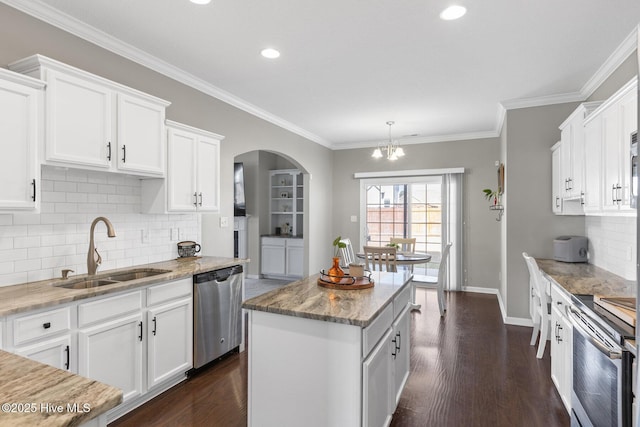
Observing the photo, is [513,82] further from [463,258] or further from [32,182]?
[32,182]

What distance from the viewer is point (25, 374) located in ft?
3.48

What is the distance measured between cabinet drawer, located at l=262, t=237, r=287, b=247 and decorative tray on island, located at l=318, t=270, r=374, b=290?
14.6 ft

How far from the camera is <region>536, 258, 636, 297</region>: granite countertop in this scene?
2.30 m

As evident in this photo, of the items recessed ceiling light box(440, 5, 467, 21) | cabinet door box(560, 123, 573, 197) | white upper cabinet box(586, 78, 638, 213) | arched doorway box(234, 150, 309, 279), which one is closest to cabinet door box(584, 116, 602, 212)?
white upper cabinet box(586, 78, 638, 213)

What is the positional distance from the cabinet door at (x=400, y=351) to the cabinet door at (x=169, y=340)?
1652 mm

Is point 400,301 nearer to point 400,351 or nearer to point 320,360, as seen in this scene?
point 400,351

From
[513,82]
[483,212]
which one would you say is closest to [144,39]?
[513,82]

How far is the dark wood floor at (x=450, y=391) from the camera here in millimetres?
2367

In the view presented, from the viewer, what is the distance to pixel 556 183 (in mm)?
3879

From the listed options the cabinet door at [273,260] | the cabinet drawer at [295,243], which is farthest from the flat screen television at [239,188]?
the cabinet drawer at [295,243]

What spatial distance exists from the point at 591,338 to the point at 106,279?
306 cm

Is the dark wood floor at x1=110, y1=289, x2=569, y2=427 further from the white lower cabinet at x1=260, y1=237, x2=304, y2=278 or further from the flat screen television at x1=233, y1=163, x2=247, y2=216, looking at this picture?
the flat screen television at x1=233, y1=163, x2=247, y2=216

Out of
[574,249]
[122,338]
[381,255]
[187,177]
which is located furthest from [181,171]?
[574,249]

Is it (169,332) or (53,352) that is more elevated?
(53,352)
